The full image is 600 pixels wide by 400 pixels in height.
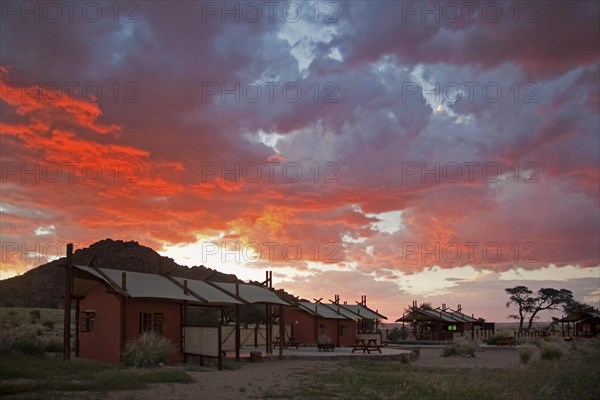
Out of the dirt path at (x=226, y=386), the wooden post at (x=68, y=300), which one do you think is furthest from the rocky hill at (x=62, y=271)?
the dirt path at (x=226, y=386)

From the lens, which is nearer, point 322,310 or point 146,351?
point 146,351

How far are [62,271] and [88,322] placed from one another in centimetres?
6408

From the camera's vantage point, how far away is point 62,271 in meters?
86.6

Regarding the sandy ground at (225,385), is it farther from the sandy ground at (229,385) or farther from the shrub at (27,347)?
the shrub at (27,347)

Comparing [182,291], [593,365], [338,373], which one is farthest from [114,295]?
[593,365]

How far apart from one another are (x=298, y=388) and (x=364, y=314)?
37520mm

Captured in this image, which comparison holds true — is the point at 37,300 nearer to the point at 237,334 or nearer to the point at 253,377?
the point at 237,334

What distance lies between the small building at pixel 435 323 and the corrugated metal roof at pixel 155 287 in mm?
41228

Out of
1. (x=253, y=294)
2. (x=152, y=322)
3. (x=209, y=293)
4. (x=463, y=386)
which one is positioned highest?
(x=209, y=293)

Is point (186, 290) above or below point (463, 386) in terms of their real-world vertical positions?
above

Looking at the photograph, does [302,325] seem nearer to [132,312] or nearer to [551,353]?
[551,353]

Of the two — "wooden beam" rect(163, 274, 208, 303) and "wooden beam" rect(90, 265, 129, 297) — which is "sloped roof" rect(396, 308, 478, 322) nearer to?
"wooden beam" rect(163, 274, 208, 303)

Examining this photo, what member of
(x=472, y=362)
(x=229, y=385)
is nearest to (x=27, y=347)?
(x=229, y=385)

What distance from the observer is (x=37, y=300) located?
256ft
